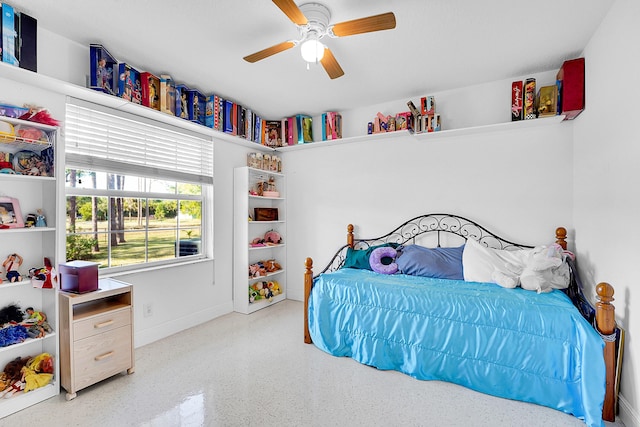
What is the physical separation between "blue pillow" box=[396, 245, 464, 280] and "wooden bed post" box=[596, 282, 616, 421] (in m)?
1.08

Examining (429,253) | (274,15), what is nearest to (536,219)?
(429,253)

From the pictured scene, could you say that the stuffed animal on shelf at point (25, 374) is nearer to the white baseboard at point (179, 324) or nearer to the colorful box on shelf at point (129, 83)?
the white baseboard at point (179, 324)

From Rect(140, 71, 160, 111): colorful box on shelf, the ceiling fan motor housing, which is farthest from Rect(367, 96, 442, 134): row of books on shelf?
Rect(140, 71, 160, 111): colorful box on shelf

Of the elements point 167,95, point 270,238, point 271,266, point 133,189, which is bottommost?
point 271,266

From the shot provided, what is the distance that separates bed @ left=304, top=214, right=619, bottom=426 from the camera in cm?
179

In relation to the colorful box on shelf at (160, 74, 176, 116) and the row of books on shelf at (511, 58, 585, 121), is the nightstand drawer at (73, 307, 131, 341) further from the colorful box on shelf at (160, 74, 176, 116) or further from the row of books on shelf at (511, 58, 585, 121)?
the row of books on shelf at (511, 58, 585, 121)

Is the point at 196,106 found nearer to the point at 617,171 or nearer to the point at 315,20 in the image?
the point at 315,20

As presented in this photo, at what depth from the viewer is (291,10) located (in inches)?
64.0

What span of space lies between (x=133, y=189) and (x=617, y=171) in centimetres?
365

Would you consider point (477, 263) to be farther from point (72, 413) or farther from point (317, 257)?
point (72, 413)

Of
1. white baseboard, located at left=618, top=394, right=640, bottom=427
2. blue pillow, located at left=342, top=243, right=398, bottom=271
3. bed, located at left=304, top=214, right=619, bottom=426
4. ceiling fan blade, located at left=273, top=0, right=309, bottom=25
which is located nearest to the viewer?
ceiling fan blade, located at left=273, top=0, right=309, bottom=25

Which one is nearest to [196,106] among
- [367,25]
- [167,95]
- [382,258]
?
[167,95]

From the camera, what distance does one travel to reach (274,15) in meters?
1.98

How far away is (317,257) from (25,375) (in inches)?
A: 111
